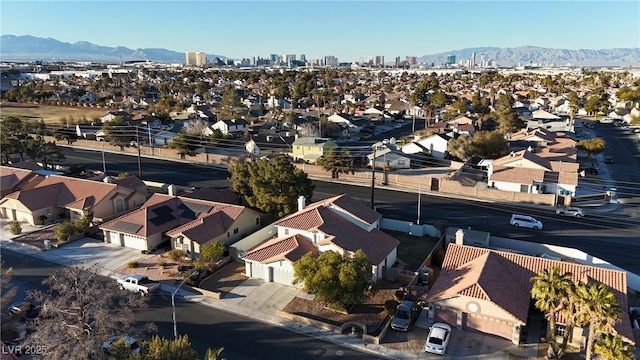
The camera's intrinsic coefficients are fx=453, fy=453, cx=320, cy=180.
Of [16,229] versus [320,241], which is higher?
[320,241]

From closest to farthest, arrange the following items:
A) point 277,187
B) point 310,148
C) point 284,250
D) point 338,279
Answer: point 338,279 → point 284,250 → point 277,187 → point 310,148

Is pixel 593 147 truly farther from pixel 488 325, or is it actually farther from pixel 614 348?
pixel 614 348

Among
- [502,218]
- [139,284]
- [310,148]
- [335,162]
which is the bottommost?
[502,218]

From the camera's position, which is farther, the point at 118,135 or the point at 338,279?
the point at 118,135

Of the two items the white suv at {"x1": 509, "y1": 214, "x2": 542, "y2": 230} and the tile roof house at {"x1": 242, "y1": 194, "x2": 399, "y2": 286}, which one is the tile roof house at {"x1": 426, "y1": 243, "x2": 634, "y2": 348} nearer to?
the tile roof house at {"x1": 242, "y1": 194, "x2": 399, "y2": 286}

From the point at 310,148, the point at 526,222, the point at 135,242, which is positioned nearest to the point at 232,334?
the point at 135,242

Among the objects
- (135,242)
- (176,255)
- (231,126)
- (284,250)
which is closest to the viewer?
(284,250)

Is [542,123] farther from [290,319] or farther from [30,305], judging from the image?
[30,305]

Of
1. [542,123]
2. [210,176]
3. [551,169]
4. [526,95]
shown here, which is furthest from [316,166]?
[526,95]
